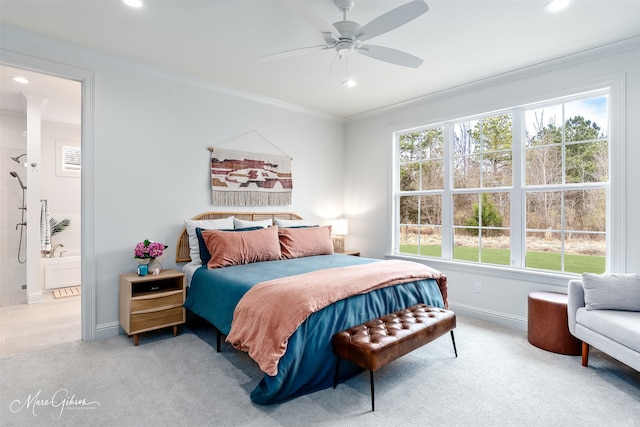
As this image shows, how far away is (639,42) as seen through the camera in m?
2.76

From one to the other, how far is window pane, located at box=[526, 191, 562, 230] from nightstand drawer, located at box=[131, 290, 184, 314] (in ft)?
11.9

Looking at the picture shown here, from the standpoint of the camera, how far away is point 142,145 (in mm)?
3389

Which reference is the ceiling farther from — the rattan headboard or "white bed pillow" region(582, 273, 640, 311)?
"white bed pillow" region(582, 273, 640, 311)

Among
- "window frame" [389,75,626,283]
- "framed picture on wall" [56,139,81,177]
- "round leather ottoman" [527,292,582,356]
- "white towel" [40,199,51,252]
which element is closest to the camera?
"round leather ottoman" [527,292,582,356]

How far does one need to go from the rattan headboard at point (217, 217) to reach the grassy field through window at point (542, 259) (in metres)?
2.03

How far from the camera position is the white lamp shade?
4.91 m

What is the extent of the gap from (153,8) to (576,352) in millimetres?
4258

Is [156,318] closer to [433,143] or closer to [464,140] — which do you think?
[433,143]

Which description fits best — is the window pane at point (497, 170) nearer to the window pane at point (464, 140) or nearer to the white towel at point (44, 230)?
the window pane at point (464, 140)

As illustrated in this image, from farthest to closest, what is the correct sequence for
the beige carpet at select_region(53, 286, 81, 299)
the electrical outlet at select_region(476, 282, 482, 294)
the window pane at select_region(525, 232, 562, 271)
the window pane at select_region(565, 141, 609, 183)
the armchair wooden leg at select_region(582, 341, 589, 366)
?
the beige carpet at select_region(53, 286, 81, 299) → the electrical outlet at select_region(476, 282, 482, 294) → the window pane at select_region(525, 232, 562, 271) → the window pane at select_region(565, 141, 609, 183) → the armchair wooden leg at select_region(582, 341, 589, 366)

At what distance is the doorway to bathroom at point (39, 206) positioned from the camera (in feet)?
12.0

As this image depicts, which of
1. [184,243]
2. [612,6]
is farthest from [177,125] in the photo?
[612,6]

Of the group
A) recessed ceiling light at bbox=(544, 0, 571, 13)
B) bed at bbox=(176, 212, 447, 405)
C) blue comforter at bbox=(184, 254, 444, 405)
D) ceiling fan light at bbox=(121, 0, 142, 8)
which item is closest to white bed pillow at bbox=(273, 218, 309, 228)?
bed at bbox=(176, 212, 447, 405)

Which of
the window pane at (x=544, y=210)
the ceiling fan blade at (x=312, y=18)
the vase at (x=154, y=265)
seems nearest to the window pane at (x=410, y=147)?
the window pane at (x=544, y=210)
